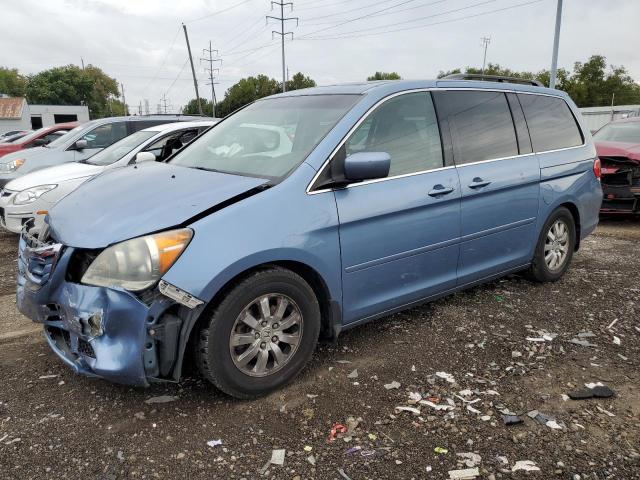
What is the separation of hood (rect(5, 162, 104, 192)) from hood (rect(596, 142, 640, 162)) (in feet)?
24.8

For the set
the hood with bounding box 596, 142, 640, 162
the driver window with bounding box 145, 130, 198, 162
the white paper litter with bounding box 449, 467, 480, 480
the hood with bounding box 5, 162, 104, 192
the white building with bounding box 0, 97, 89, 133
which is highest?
the white building with bounding box 0, 97, 89, 133

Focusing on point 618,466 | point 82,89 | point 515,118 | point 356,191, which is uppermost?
point 82,89

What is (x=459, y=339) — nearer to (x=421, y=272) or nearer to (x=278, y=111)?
(x=421, y=272)

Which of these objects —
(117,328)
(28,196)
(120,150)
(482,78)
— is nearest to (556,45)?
(482,78)

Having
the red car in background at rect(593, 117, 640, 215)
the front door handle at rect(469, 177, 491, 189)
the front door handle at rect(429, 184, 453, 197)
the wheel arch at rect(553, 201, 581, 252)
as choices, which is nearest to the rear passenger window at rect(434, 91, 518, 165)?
the front door handle at rect(469, 177, 491, 189)

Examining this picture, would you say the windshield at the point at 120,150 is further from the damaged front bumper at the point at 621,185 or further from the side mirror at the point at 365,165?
the damaged front bumper at the point at 621,185

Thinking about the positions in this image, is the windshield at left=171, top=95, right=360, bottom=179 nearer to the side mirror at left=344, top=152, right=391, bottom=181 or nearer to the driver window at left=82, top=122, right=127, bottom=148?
the side mirror at left=344, top=152, right=391, bottom=181

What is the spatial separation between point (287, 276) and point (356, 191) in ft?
2.40

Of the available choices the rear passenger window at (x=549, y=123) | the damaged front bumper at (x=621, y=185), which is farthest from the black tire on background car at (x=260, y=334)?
the damaged front bumper at (x=621, y=185)

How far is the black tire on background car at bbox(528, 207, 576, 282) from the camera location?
4758 mm

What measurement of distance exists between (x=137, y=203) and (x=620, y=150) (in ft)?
25.3

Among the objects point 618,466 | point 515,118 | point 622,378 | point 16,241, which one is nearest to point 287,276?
point 618,466

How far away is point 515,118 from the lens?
445 cm

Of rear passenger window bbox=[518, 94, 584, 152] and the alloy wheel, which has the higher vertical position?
rear passenger window bbox=[518, 94, 584, 152]
